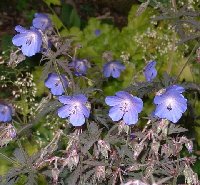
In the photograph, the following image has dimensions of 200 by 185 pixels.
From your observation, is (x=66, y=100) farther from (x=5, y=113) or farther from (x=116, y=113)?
(x=5, y=113)

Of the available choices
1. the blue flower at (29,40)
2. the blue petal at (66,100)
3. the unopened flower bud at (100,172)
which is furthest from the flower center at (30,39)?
the unopened flower bud at (100,172)

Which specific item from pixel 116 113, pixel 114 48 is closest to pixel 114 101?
pixel 116 113

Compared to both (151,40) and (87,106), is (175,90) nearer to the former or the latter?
(87,106)

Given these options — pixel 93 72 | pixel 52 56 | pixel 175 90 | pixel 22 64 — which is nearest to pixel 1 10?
pixel 22 64

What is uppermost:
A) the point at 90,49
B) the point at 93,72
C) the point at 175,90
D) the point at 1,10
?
the point at 175,90

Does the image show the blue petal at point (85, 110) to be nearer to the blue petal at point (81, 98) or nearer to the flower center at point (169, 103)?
the blue petal at point (81, 98)

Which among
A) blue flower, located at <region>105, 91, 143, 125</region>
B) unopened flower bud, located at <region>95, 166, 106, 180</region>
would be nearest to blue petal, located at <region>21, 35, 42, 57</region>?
blue flower, located at <region>105, 91, 143, 125</region>

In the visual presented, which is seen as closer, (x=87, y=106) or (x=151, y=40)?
(x=87, y=106)
